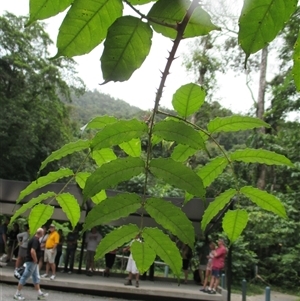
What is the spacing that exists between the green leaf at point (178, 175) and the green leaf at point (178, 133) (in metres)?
0.04

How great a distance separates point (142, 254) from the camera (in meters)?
0.65

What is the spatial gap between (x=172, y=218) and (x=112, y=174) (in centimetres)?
12

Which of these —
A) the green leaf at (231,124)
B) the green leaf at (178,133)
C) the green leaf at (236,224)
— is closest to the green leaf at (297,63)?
the green leaf at (178,133)

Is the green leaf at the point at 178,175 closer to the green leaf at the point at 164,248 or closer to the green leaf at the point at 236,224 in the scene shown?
the green leaf at the point at 164,248

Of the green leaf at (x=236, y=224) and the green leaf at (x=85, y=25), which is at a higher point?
the green leaf at (x=85, y=25)

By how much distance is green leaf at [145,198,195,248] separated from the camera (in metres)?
0.60

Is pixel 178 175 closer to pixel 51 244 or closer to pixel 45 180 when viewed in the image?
pixel 45 180

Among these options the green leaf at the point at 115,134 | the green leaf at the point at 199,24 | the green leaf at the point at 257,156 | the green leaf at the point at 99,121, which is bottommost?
the green leaf at the point at 115,134

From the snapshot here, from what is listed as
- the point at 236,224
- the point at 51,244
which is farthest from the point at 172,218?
the point at 51,244

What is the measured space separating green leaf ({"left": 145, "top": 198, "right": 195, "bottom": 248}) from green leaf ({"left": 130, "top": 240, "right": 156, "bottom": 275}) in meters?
0.06

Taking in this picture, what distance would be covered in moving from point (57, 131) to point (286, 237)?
29.7 ft

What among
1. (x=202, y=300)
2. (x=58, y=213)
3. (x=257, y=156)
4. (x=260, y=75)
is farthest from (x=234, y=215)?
(x=260, y=75)

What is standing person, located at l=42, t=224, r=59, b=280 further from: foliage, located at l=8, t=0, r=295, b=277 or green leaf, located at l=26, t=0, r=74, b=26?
green leaf, located at l=26, t=0, r=74, b=26

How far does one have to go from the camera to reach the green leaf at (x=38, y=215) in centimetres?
84
